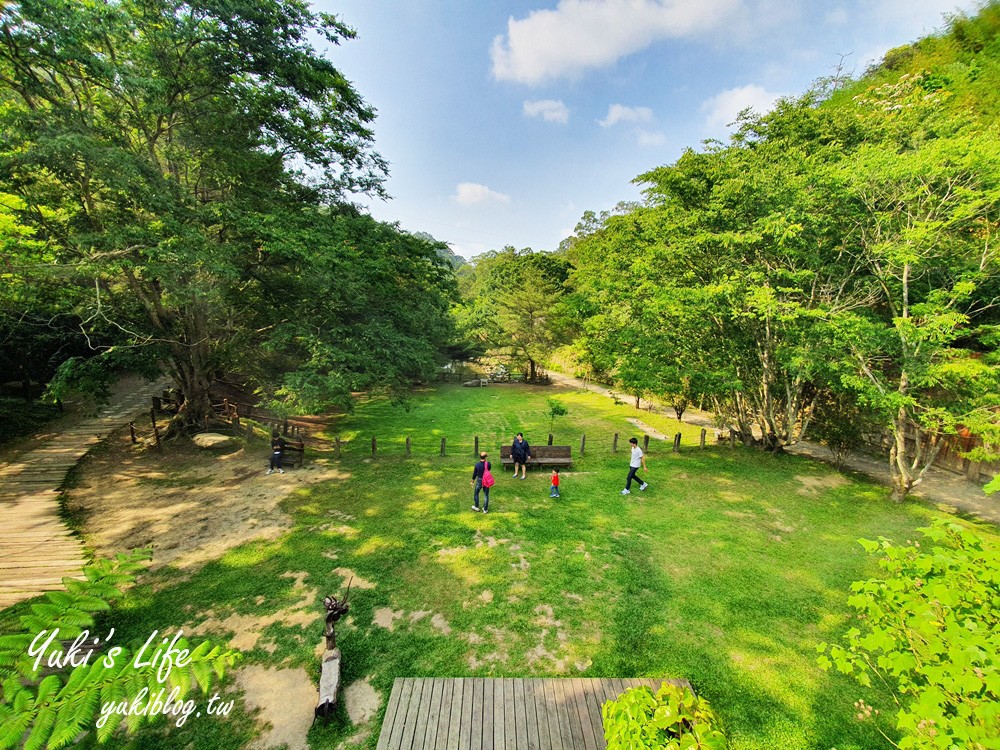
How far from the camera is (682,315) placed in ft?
45.9

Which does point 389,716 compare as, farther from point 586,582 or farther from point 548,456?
point 548,456

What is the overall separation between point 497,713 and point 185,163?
17.6 metres

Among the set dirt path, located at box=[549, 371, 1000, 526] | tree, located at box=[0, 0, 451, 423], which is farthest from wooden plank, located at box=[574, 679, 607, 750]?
dirt path, located at box=[549, 371, 1000, 526]

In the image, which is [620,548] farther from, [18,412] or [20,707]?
[18,412]

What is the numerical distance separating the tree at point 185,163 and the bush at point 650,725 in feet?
37.3

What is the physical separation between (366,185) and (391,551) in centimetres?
1325

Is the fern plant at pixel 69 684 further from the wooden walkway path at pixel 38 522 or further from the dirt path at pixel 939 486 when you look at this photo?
the dirt path at pixel 939 486

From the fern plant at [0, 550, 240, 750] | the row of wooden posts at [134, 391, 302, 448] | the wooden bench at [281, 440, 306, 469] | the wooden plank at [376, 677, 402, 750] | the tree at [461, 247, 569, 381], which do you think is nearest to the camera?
the fern plant at [0, 550, 240, 750]

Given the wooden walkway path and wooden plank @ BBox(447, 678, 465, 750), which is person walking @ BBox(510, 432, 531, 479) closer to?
wooden plank @ BBox(447, 678, 465, 750)

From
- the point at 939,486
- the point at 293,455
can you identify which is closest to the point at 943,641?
the point at 939,486

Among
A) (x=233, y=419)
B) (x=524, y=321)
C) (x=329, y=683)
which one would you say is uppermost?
(x=524, y=321)

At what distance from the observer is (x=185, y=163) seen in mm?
13258

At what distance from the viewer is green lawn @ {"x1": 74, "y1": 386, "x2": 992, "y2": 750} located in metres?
5.87

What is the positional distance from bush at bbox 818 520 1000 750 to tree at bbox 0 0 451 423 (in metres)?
12.5
